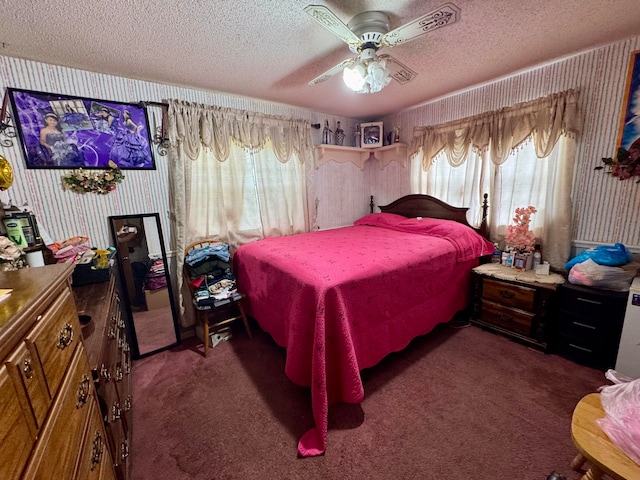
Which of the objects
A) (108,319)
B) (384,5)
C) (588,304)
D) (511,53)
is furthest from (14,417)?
(511,53)

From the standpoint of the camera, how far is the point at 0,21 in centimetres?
153

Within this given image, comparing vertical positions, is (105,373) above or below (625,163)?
below

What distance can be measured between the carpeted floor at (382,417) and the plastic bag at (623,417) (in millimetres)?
533

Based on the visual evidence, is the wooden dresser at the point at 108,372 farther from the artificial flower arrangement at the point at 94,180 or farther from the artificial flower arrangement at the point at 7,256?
the artificial flower arrangement at the point at 94,180

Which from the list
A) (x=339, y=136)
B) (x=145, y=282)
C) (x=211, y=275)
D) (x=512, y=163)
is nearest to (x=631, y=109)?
(x=512, y=163)

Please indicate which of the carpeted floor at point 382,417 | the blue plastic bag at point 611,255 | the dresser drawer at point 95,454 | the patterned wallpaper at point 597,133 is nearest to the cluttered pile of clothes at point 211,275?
the carpeted floor at point 382,417

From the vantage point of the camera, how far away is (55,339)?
77cm

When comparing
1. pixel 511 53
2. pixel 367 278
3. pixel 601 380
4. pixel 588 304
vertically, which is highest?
pixel 511 53

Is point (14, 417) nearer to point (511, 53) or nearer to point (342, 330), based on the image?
point (342, 330)

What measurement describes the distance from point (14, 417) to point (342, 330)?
4.48 ft

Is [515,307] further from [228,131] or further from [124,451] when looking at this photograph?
[228,131]

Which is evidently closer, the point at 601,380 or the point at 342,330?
the point at 342,330

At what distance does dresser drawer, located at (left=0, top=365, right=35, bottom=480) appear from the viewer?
0.48 m

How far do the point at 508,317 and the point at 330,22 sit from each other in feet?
9.03
